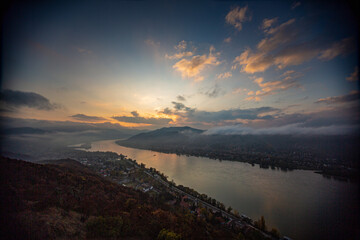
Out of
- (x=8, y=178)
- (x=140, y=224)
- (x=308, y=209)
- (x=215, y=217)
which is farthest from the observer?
(x=308, y=209)

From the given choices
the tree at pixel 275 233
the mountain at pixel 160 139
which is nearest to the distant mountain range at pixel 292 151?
the mountain at pixel 160 139

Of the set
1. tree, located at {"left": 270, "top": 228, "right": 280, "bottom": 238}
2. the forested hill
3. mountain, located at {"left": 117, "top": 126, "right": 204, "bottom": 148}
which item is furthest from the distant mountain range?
the forested hill

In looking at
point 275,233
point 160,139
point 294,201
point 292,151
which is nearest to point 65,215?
point 275,233

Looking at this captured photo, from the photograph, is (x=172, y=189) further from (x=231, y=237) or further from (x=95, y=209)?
(x=95, y=209)

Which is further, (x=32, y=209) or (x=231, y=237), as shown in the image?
(x=231, y=237)

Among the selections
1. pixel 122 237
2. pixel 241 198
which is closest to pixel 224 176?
pixel 241 198

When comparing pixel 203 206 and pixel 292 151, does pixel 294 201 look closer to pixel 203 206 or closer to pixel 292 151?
pixel 203 206

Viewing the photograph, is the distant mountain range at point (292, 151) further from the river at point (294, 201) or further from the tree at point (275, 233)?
the tree at point (275, 233)

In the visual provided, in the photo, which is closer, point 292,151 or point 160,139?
point 292,151

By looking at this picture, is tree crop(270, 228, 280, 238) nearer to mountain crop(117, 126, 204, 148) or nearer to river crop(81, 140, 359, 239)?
river crop(81, 140, 359, 239)

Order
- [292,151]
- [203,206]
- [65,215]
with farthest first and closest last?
[292,151] → [203,206] → [65,215]

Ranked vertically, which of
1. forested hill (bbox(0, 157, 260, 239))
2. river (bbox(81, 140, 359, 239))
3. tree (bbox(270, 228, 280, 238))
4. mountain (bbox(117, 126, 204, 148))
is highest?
forested hill (bbox(0, 157, 260, 239))
